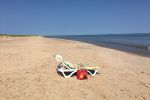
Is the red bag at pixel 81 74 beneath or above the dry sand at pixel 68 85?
above

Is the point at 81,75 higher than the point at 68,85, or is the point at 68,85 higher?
the point at 81,75

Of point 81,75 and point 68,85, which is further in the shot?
point 81,75

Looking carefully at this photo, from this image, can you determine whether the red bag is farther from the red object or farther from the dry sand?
the dry sand

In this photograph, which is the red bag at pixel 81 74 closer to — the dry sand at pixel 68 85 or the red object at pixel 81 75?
the red object at pixel 81 75

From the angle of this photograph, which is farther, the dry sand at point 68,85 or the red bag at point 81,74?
the red bag at point 81,74

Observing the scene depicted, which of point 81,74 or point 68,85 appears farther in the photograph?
point 81,74

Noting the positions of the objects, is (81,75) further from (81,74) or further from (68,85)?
(68,85)

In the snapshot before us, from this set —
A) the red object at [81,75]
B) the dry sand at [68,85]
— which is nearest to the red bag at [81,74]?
the red object at [81,75]

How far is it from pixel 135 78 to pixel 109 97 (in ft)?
10.9

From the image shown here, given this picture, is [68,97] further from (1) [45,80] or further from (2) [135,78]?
(2) [135,78]

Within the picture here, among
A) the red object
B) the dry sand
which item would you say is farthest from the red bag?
the dry sand

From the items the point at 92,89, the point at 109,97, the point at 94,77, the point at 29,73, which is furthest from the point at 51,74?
the point at 109,97

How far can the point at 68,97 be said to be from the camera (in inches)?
329

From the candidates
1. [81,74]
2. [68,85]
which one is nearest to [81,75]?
[81,74]
